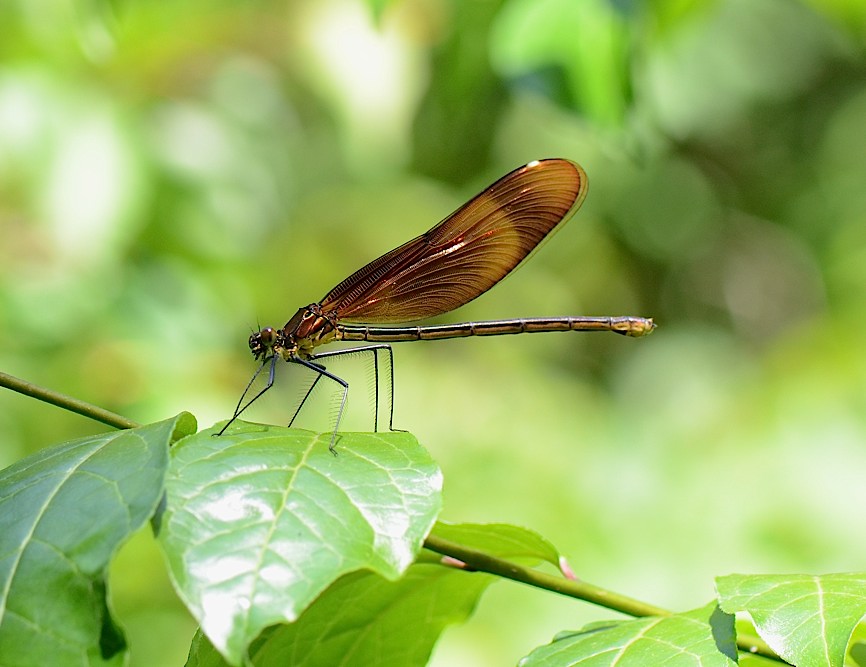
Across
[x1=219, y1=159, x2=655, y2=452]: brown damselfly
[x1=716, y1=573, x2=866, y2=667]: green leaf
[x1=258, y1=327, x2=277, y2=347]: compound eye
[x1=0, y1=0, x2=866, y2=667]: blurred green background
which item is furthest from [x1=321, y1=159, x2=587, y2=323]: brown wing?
[x1=716, y1=573, x2=866, y2=667]: green leaf

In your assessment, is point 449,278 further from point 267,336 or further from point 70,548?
point 70,548

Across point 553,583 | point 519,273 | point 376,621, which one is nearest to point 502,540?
point 553,583

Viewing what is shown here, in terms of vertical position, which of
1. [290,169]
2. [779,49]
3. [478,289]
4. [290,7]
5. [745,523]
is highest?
[779,49]

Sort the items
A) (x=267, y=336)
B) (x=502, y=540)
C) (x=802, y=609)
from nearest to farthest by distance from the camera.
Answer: (x=802, y=609)
(x=502, y=540)
(x=267, y=336)

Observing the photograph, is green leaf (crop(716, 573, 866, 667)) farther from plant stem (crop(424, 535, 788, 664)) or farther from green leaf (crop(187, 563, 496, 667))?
green leaf (crop(187, 563, 496, 667))

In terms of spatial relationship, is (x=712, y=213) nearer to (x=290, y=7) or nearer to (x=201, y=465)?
(x=290, y=7)

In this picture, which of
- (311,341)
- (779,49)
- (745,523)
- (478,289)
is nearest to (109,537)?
(311,341)

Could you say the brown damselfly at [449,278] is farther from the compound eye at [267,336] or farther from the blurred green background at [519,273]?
the blurred green background at [519,273]
